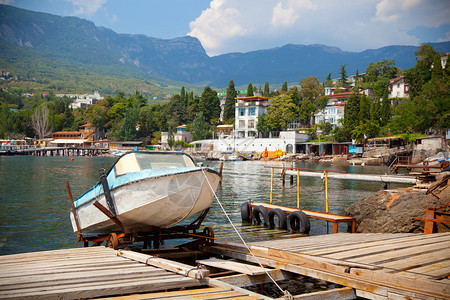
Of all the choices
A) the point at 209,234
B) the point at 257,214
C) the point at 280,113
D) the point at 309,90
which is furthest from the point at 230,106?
the point at 209,234

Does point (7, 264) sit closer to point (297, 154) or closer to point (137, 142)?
point (297, 154)

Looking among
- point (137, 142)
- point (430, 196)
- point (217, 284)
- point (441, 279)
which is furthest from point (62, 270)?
point (137, 142)

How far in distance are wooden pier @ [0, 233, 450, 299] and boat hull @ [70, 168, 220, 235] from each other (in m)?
1.41

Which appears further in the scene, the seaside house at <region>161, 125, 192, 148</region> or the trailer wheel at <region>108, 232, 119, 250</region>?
the seaside house at <region>161, 125, 192, 148</region>

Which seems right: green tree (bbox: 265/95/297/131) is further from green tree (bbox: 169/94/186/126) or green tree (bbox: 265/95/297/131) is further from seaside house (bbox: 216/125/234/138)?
green tree (bbox: 169/94/186/126)

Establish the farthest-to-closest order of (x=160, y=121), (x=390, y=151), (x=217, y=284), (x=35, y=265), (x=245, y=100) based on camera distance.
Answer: (x=160, y=121) → (x=245, y=100) → (x=390, y=151) → (x=35, y=265) → (x=217, y=284)

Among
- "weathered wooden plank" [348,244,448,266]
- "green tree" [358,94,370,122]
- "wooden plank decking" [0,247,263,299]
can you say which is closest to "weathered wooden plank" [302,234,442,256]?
"weathered wooden plank" [348,244,448,266]

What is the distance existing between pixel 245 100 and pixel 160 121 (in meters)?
36.3

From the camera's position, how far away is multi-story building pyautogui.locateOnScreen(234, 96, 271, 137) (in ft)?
339

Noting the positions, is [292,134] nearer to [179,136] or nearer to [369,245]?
[179,136]

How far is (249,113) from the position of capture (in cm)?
10481

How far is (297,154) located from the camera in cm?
8788

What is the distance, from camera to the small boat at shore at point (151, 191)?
9.07m

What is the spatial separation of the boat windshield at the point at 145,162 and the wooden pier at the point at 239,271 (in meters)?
2.51
